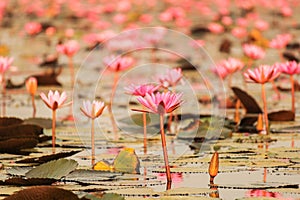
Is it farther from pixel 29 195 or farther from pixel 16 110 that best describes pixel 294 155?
pixel 16 110

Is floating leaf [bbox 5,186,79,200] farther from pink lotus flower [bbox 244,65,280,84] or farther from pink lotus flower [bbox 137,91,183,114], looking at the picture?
pink lotus flower [bbox 244,65,280,84]

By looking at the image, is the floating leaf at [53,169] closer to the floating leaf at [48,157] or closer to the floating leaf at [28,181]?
the floating leaf at [28,181]

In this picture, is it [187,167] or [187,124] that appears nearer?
[187,167]

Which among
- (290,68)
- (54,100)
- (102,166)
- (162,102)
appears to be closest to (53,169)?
(102,166)

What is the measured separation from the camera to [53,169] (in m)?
3.44

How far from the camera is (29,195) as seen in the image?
2846 millimetres

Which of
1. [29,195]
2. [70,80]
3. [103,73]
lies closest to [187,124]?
[29,195]

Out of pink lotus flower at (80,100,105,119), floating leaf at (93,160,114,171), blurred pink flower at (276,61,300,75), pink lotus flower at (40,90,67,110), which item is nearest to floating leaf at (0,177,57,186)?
floating leaf at (93,160,114,171)

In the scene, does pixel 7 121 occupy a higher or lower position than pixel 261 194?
higher

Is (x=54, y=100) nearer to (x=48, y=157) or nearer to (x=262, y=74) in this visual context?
(x=48, y=157)

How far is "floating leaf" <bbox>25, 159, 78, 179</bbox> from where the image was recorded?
3.42 meters

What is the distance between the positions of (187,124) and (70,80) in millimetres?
3389

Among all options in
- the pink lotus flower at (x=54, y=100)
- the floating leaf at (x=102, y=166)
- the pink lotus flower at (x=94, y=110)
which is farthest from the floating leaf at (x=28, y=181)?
the pink lotus flower at (x=54, y=100)

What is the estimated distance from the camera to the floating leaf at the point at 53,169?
342 cm
